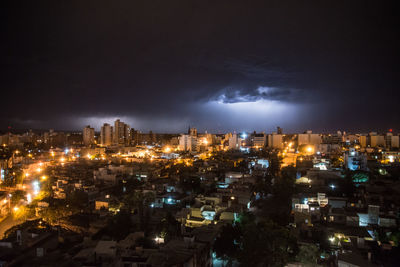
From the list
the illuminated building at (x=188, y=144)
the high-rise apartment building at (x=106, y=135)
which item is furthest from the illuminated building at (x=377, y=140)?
the high-rise apartment building at (x=106, y=135)

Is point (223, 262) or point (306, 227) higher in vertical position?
point (306, 227)

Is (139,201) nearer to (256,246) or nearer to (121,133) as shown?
(256,246)

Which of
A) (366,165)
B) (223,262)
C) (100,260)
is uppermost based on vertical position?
(366,165)

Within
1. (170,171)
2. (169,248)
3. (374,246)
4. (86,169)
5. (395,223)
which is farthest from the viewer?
(86,169)

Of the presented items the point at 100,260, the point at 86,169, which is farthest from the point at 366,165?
the point at 86,169

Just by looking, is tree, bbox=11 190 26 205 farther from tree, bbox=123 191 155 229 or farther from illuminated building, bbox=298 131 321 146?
illuminated building, bbox=298 131 321 146

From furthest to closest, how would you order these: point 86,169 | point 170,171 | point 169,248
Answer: point 86,169, point 170,171, point 169,248

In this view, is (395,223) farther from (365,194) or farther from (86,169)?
(86,169)

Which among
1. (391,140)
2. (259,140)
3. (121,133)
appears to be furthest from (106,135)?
(391,140)

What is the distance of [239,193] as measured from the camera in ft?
27.9

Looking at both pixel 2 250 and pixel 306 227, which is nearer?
pixel 2 250

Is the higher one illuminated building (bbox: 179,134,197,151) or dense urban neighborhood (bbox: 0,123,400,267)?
illuminated building (bbox: 179,134,197,151)

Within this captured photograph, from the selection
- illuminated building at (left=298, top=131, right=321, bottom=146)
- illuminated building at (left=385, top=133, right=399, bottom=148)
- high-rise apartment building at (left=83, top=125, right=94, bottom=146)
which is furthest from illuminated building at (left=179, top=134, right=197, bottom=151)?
illuminated building at (left=385, top=133, right=399, bottom=148)

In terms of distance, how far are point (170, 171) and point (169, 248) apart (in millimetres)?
9070
